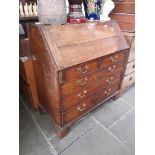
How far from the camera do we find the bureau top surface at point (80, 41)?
1.26 meters

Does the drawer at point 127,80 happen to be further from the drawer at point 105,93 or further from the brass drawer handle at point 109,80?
the brass drawer handle at point 109,80

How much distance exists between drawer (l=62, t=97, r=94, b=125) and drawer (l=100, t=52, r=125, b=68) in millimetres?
395

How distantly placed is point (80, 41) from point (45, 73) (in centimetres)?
42

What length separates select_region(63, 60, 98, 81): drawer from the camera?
129 centimetres

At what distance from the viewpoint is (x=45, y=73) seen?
4.66 ft

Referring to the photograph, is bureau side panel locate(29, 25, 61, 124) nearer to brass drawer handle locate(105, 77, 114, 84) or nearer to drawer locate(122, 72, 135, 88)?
brass drawer handle locate(105, 77, 114, 84)

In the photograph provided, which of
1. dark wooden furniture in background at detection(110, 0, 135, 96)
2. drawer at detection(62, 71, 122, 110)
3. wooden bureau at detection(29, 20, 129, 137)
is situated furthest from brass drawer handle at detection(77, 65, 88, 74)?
dark wooden furniture in background at detection(110, 0, 135, 96)

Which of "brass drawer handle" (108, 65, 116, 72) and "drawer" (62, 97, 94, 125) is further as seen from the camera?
"brass drawer handle" (108, 65, 116, 72)

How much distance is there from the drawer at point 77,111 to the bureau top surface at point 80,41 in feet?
1.56

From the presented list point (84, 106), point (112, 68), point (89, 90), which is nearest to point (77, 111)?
point (84, 106)

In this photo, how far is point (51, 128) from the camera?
1700 millimetres
